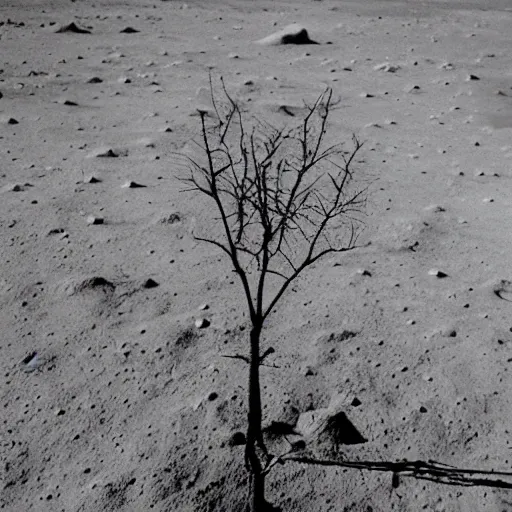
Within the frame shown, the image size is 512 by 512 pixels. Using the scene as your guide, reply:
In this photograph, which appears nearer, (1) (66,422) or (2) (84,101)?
(1) (66,422)

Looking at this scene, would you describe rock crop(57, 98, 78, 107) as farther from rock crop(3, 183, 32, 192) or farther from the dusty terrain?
rock crop(3, 183, 32, 192)

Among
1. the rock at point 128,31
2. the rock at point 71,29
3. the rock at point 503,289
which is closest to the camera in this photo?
the rock at point 503,289

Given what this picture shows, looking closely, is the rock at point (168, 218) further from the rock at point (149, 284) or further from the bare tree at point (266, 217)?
the rock at point (149, 284)

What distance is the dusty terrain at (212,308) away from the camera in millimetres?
2717

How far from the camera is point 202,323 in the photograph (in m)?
3.55

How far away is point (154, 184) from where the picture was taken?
498cm

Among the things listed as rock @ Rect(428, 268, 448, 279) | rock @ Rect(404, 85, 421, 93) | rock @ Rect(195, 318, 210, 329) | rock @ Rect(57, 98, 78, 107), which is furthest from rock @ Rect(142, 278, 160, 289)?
rock @ Rect(404, 85, 421, 93)

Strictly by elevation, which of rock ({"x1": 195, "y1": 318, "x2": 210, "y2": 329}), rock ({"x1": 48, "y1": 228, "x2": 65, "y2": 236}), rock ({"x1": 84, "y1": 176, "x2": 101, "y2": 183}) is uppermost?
rock ({"x1": 84, "y1": 176, "x2": 101, "y2": 183})

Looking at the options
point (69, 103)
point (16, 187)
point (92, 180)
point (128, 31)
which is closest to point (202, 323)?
A: point (92, 180)

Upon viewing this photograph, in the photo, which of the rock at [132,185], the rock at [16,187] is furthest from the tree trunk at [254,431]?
the rock at [16,187]

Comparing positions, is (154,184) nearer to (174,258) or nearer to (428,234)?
(174,258)

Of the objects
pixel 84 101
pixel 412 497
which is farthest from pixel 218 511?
pixel 84 101

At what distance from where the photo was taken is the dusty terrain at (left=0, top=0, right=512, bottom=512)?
2.72 metres

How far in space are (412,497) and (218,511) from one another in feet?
2.73
